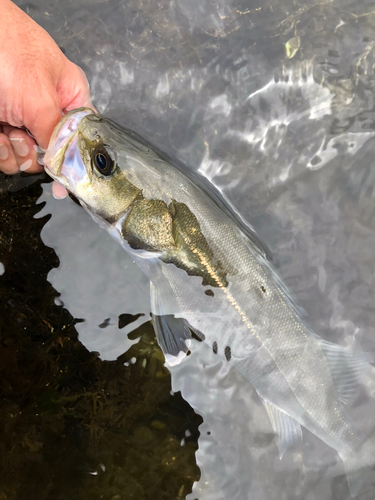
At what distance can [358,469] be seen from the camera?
2.73 metres

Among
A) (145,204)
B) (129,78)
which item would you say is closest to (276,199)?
(145,204)

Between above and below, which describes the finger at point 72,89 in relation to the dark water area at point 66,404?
above

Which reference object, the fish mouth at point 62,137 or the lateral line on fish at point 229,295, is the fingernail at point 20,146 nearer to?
the fish mouth at point 62,137

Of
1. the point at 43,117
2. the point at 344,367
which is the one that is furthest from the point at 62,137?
the point at 344,367

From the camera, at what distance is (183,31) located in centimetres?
292

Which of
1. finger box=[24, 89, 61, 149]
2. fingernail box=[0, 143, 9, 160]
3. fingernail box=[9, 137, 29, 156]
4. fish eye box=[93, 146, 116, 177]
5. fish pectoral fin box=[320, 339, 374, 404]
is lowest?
fish pectoral fin box=[320, 339, 374, 404]

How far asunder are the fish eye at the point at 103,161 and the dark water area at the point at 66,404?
2.45ft

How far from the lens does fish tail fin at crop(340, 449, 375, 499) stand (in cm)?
268

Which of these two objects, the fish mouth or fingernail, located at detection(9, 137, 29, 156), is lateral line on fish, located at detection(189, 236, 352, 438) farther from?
fingernail, located at detection(9, 137, 29, 156)

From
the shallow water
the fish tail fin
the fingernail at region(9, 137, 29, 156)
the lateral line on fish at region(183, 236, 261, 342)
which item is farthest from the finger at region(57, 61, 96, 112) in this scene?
the fish tail fin

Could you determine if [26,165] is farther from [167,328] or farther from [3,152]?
[167,328]

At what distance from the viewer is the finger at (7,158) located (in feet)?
8.27

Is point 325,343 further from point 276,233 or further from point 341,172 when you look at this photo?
point 341,172

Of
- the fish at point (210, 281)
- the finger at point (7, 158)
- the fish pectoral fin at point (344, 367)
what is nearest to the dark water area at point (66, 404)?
the finger at point (7, 158)
